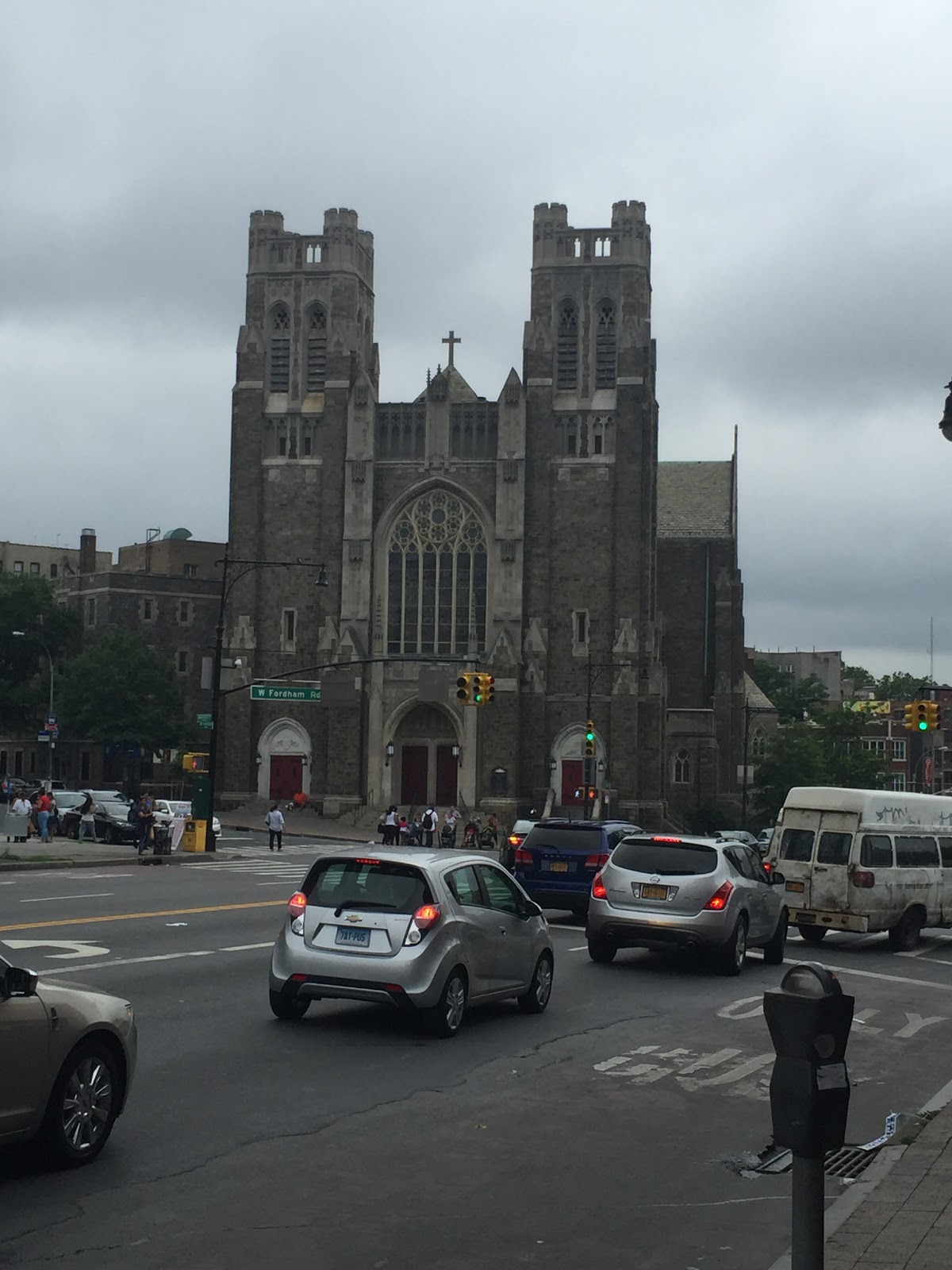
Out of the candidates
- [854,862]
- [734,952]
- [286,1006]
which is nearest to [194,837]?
[854,862]

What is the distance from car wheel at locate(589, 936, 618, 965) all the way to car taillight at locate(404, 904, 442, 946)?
6.19m

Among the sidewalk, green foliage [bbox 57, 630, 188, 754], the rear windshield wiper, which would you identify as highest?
green foliage [bbox 57, 630, 188, 754]

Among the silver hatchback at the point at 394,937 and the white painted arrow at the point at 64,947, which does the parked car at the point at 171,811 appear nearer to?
the white painted arrow at the point at 64,947

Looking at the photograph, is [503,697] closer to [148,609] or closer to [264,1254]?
[148,609]

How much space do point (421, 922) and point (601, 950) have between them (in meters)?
6.59

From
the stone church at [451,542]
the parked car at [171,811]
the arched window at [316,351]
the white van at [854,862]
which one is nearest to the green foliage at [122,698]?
the stone church at [451,542]

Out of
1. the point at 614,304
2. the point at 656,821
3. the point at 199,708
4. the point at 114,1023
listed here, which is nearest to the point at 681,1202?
the point at 114,1023

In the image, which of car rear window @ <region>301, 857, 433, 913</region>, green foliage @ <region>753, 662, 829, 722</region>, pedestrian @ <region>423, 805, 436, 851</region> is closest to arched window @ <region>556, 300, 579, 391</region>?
pedestrian @ <region>423, 805, 436, 851</region>

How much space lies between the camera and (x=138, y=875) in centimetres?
3189

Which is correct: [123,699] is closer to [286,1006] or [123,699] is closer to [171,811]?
[171,811]

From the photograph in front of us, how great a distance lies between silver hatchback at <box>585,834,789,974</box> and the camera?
17.9 meters

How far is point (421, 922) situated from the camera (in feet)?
41.1

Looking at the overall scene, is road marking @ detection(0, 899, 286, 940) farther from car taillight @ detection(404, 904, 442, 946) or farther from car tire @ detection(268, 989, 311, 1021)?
car taillight @ detection(404, 904, 442, 946)

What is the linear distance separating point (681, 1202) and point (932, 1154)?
1555 mm
